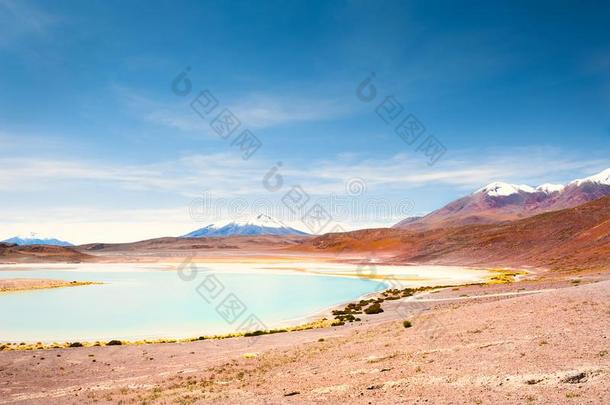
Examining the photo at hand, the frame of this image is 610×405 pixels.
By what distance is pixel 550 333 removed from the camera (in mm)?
16438

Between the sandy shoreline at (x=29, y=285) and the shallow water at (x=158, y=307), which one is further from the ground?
the sandy shoreline at (x=29, y=285)

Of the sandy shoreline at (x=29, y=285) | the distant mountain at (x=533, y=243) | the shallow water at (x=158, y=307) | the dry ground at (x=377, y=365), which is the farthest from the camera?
the distant mountain at (x=533, y=243)

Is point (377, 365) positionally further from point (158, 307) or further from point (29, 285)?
point (29, 285)

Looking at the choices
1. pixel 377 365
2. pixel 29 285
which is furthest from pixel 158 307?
pixel 377 365

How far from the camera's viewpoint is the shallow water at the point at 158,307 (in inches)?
1261

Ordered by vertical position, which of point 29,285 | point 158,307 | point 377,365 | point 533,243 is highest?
point 533,243

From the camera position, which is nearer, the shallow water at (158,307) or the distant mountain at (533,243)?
the shallow water at (158,307)

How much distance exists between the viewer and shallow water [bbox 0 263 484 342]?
32031 millimetres

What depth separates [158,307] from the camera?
43.2 metres

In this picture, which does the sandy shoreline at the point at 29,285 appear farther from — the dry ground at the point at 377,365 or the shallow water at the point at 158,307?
the dry ground at the point at 377,365

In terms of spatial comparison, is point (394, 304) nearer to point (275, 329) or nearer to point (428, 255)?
point (275, 329)

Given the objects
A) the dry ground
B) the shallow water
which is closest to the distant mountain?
the shallow water

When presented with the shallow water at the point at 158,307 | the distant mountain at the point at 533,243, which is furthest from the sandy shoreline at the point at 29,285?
the distant mountain at the point at 533,243

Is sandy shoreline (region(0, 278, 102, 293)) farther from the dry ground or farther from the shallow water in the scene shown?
the dry ground
